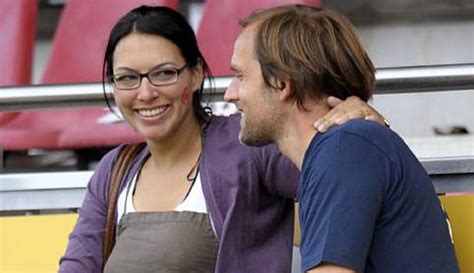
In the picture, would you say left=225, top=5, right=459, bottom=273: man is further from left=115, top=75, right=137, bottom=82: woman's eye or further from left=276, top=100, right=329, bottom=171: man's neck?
left=115, top=75, right=137, bottom=82: woman's eye

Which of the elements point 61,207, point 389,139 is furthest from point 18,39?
point 389,139

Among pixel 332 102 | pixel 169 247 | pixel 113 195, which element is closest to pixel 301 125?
pixel 332 102

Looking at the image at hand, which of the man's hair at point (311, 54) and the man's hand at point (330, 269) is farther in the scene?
the man's hair at point (311, 54)

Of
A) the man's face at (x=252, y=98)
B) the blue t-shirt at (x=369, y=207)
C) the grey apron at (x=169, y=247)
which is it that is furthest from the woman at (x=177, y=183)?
the blue t-shirt at (x=369, y=207)

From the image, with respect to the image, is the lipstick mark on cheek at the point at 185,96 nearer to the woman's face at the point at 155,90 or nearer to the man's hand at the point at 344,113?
the woman's face at the point at 155,90

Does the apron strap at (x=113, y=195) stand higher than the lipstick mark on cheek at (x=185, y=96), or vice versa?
the lipstick mark on cheek at (x=185, y=96)

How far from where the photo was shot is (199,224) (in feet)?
5.90

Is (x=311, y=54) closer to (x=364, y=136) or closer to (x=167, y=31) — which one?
(x=364, y=136)

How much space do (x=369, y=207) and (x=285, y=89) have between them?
229 mm

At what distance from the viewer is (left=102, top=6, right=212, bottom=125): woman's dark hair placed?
6.20 ft

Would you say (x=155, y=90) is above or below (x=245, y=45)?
below

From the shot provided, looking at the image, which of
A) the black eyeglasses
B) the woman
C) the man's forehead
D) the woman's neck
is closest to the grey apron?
the woman

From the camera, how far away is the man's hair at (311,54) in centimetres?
151

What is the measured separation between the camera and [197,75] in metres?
1.92
